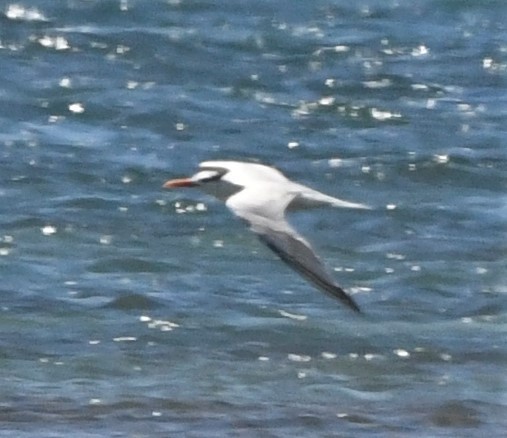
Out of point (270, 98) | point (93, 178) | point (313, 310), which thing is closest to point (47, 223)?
point (93, 178)

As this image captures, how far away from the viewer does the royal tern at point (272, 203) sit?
18.0 feet

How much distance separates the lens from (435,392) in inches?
271

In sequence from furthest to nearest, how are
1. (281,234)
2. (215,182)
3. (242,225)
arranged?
(242,225) < (215,182) < (281,234)

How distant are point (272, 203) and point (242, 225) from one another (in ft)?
10.1

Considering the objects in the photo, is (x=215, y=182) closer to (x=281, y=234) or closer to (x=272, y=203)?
(x=272, y=203)

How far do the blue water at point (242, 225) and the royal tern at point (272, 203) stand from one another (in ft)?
2.45

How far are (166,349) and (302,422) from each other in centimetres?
109

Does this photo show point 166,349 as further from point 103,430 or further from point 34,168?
point 34,168

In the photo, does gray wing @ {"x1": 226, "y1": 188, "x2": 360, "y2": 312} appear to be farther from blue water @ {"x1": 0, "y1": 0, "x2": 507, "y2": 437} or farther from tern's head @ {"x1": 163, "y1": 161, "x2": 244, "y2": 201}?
blue water @ {"x1": 0, "y1": 0, "x2": 507, "y2": 437}

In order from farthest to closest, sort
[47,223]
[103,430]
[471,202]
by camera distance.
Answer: [471,202] → [47,223] → [103,430]

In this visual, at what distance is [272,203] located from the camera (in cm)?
623

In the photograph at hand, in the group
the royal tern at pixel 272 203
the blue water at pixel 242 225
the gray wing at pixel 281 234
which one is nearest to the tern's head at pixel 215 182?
the royal tern at pixel 272 203

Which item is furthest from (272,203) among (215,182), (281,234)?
(215,182)

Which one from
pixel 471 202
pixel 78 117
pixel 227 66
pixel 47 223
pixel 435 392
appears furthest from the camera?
pixel 227 66
